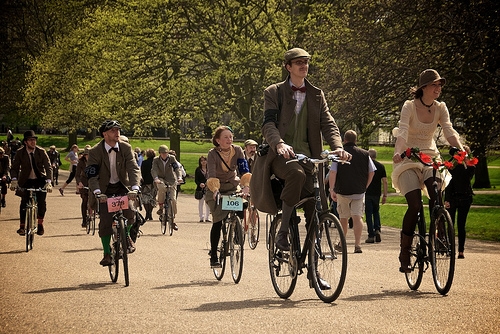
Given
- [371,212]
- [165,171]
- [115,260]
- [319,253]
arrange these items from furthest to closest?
[165,171]
[371,212]
[115,260]
[319,253]

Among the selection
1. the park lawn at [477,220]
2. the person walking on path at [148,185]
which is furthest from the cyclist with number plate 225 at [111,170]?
the person walking on path at [148,185]

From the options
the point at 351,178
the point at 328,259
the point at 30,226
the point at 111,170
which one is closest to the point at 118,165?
the point at 111,170

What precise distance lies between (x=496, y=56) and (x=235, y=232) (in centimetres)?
1423

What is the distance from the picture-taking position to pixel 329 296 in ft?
27.9

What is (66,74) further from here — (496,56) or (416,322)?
(416,322)

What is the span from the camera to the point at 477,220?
79.5ft

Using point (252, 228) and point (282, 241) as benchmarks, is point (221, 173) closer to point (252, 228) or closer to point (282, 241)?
point (282, 241)

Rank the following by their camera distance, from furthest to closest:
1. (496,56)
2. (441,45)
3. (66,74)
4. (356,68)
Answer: (66,74)
(356,68)
(441,45)
(496,56)

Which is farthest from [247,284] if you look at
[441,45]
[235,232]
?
[441,45]

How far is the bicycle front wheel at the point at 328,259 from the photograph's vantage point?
822 centimetres

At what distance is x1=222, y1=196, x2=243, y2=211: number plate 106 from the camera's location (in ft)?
36.8

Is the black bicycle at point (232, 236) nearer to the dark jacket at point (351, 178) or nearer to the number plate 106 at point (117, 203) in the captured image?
the number plate 106 at point (117, 203)

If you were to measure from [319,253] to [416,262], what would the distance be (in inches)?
57.7

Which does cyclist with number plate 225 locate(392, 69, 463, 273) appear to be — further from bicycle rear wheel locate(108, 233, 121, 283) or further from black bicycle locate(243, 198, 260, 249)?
black bicycle locate(243, 198, 260, 249)
